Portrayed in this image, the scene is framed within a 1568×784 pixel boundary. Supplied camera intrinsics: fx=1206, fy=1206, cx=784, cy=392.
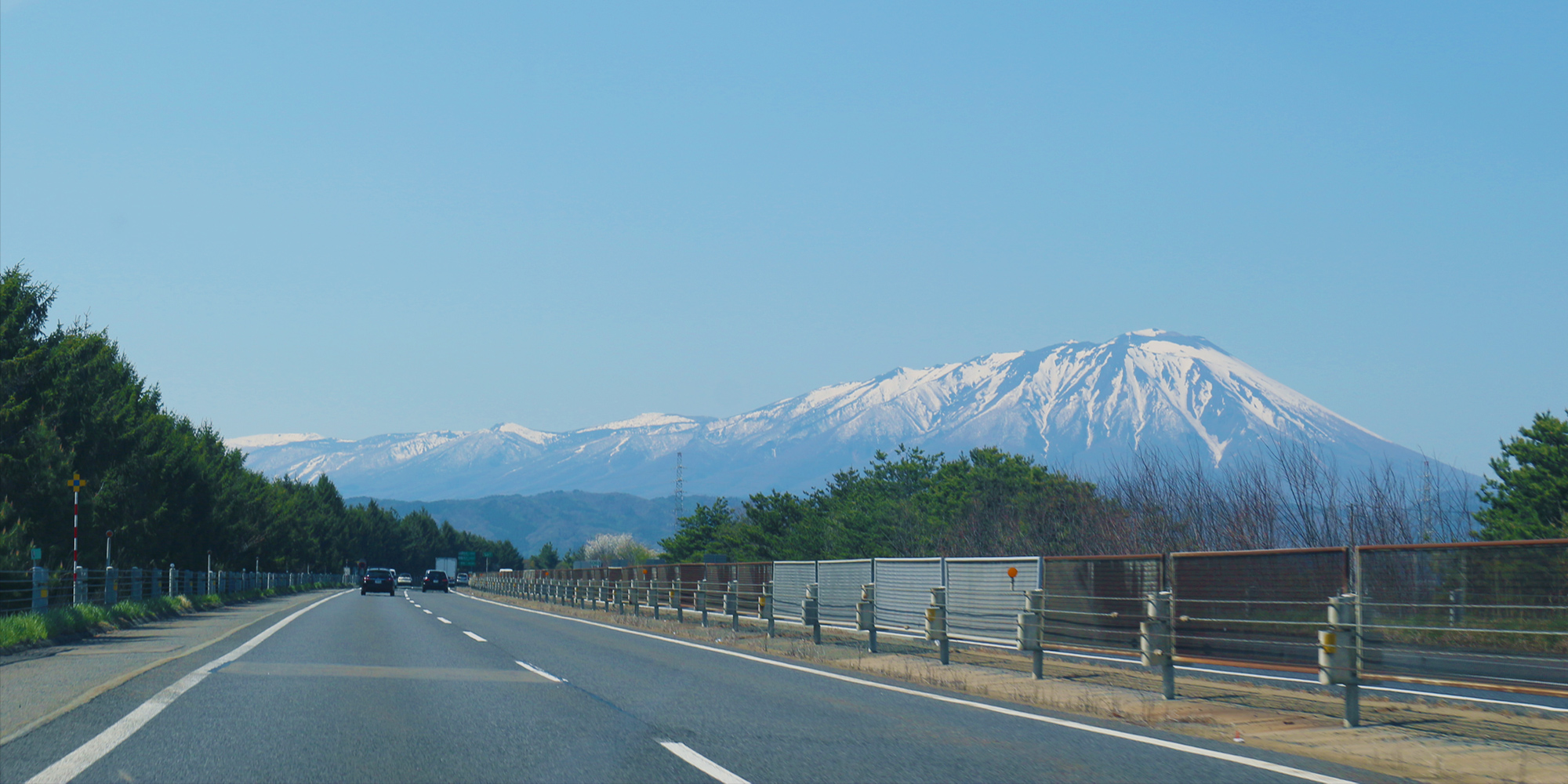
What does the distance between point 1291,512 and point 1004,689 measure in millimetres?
23518

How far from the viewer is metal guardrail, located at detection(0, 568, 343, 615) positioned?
75.0ft

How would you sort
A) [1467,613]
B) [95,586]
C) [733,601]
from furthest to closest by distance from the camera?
1. [95,586]
2. [733,601]
3. [1467,613]

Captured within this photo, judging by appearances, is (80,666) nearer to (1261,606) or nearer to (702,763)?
(702,763)

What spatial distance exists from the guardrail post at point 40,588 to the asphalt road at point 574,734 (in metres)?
9.88

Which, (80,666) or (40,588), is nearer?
(80,666)

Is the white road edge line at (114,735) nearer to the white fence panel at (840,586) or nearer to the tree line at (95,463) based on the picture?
the white fence panel at (840,586)

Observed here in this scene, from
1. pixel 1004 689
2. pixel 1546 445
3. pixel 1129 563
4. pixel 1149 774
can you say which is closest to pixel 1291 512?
pixel 1546 445

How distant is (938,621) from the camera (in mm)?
17031

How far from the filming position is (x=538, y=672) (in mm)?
14602

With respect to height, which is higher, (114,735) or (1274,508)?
(1274,508)

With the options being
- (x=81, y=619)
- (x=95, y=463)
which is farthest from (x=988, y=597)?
(x=95, y=463)

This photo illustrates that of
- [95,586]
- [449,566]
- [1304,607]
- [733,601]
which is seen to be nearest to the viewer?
[1304,607]

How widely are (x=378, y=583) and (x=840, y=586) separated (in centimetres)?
5079

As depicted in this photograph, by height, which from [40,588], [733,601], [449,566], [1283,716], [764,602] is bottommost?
[449,566]
